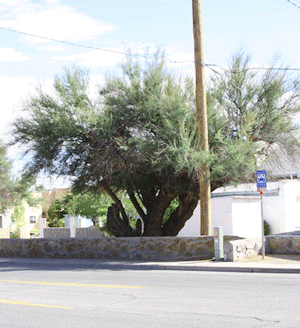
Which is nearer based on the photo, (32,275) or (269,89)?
(32,275)

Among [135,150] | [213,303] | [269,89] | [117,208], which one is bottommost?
[213,303]

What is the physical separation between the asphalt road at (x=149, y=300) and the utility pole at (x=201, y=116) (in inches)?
139

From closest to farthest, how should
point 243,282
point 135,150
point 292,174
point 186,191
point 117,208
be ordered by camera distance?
point 243,282 < point 135,150 < point 186,191 < point 117,208 < point 292,174

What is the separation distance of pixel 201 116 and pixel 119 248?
5852 mm

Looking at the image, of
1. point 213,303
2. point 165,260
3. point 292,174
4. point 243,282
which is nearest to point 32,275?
point 165,260

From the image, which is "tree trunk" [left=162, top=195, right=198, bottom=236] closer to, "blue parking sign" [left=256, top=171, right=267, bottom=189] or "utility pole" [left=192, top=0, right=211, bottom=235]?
"utility pole" [left=192, top=0, right=211, bottom=235]

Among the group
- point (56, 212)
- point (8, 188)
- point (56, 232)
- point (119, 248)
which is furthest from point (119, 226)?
point (56, 212)

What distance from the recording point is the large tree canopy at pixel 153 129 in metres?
21.0

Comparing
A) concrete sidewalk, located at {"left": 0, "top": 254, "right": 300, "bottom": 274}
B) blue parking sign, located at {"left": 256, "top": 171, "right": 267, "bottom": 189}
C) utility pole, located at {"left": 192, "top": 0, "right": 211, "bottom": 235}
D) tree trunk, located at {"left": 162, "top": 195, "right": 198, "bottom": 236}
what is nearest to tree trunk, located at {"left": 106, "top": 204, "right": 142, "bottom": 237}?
tree trunk, located at {"left": 162, "top": 195, "right": 198, "bottom": 236}

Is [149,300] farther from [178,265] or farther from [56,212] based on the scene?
[56,212]

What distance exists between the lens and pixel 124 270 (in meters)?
19.1

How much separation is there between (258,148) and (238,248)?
13.9 feet

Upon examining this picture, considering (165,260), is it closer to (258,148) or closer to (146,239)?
(146,239)

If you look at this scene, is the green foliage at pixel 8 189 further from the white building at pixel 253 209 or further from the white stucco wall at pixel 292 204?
the white stucco wall at pixel 292 204
